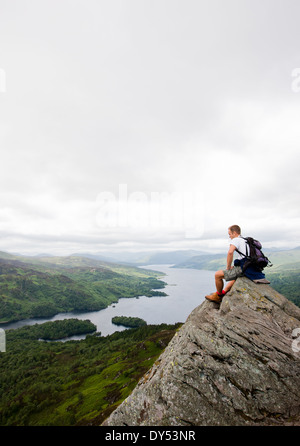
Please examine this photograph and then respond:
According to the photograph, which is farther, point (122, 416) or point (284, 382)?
point (122, 416)

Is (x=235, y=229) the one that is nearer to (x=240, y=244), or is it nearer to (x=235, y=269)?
(x=240, y=244)

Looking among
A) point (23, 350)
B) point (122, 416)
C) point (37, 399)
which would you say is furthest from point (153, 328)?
point (122, 416)

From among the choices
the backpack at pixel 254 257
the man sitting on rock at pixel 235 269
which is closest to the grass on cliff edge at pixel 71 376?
the man sitting on rock at pixel 235 269

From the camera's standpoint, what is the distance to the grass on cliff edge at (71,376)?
68.1 meters

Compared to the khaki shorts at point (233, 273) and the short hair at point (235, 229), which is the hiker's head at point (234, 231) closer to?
the short hair at point (235, 229)

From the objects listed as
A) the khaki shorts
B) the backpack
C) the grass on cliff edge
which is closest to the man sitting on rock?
the khaki shorts

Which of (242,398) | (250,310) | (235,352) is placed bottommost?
(242,398)

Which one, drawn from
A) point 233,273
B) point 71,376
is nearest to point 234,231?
point 233,273

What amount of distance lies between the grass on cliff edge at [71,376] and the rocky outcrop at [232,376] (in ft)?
161

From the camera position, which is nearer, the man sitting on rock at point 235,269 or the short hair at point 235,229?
the man sitting on rock at point 235,269
